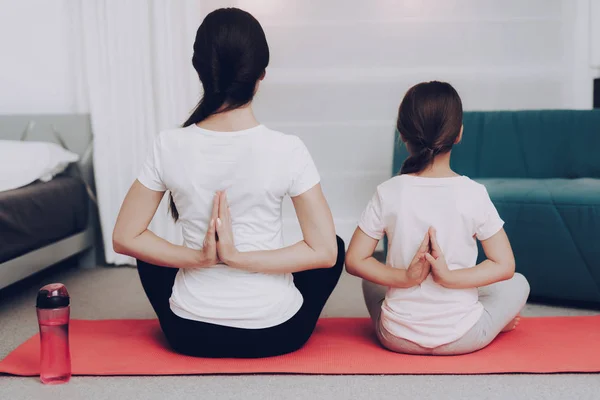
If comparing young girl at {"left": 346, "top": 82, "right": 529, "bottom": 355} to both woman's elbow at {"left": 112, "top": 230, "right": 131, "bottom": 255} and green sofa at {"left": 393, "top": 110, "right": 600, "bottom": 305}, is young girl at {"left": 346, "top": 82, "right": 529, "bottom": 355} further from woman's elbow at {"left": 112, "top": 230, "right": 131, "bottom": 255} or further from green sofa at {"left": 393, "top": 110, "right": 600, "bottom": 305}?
green sofa at {"left": 393, "top": 110, "right": 600, "bottom": 305}

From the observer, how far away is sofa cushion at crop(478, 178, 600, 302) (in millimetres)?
2188

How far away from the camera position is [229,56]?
148cm

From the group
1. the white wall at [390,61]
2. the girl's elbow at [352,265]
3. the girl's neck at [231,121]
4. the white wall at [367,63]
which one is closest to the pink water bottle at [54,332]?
the girl's neck at [231,121]

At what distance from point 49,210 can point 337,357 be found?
1425 mm

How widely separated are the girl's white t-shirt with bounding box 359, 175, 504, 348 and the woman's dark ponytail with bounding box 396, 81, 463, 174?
8 cm

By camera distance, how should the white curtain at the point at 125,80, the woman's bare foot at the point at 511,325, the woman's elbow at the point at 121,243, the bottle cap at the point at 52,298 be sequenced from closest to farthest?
the bottle cap at the point at 52,298
the woman's elbow at the point at 121,243
the woman's bare foot at the point at 511,325
the white curtain at the point at 125,80

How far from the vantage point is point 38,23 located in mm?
3086

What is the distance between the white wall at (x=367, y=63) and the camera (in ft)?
10.3

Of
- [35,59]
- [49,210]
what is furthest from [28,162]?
[35,59]

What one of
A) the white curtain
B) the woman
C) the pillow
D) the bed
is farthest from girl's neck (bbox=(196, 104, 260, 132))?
the white curtain

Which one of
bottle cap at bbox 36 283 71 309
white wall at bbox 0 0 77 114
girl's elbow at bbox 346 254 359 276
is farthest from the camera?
white wall at bbox 0 0 77 114

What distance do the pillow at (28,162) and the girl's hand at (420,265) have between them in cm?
151

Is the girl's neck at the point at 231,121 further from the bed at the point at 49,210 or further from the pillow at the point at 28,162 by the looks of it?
the pillow at the point at 28,162

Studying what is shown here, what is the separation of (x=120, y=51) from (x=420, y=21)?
1.36 metres
